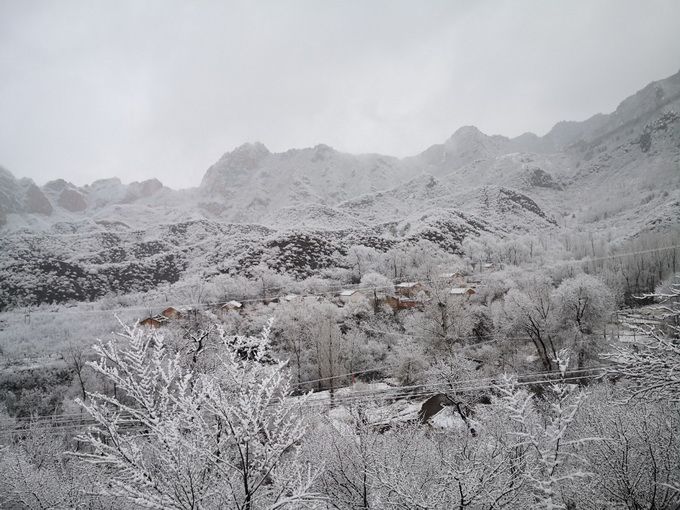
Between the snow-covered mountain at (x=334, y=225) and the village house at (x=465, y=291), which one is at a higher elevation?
the snow-covered mountain at (x=334, y=225)

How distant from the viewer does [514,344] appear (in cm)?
3416

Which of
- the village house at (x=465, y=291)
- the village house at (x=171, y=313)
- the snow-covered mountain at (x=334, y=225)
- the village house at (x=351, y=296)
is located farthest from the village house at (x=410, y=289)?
the village house at (x=171, y=313)

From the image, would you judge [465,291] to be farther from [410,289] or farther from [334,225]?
[334,225]

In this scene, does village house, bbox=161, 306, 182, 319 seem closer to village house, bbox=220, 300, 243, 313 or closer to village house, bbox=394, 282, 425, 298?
village house, bbox=220, 300, 243, 313

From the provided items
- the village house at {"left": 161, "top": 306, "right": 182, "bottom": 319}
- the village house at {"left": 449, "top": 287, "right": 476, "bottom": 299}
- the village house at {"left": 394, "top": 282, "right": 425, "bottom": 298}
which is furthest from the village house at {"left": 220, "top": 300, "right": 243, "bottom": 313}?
the village house at {"left": 449, "top": 287, "right": 476, "bottom": 299}

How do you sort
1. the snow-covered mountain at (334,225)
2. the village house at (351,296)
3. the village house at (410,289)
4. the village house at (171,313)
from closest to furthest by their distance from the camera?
the village house at (171,313) < the village house at (351,296) < the village house at (410,289) < the snow-covered mountain at (334,225)

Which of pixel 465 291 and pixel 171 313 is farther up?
pixel 171 313

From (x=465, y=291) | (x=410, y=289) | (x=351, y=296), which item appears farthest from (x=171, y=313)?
(x=465, y=291)

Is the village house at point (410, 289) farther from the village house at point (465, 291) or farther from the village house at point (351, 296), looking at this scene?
the village house at point (465, 291)

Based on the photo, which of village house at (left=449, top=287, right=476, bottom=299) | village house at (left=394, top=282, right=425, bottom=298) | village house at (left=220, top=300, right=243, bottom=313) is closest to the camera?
village house at (left=449, top=287, right=476, bottom=299)

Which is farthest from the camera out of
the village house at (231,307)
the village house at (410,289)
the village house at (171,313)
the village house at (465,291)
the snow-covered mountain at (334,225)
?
the snow-covered mountain at (334,225)

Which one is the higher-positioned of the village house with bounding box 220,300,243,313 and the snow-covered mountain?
the snow-covered mountain

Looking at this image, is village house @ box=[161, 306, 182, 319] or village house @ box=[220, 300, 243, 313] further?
village house @ box=[220, 300, 243, 313]

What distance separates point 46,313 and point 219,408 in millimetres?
84973
